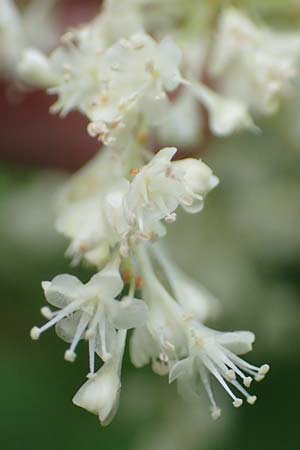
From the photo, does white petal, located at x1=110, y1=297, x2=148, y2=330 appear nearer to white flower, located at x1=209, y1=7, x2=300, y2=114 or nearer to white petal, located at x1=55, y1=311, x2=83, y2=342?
white petal, located at x1=55, y1=311, x2=83, y2=342

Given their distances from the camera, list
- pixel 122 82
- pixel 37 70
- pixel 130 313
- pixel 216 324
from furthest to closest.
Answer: pixel 216 324 → pixel 37 70 → pixel 122 82 → pixel 130 313

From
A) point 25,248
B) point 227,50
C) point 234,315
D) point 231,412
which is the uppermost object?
point 25,248

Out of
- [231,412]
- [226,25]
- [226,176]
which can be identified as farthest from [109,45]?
[231,412]

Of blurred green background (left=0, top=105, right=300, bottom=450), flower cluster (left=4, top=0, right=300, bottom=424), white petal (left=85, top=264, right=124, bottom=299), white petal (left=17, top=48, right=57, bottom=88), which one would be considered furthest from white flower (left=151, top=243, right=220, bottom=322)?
blurred green background (left=0, top=105, right=300, bottom=450)

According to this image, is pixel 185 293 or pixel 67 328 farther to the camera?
pixel 185 293

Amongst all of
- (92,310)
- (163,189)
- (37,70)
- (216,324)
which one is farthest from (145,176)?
Answer: (216,324)

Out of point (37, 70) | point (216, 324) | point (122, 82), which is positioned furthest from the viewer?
point (216, 324)

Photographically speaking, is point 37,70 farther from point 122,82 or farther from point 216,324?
point 216,324

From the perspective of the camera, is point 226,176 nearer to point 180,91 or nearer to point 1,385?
point 180,91
